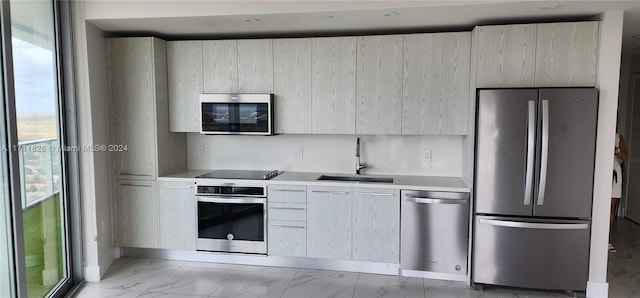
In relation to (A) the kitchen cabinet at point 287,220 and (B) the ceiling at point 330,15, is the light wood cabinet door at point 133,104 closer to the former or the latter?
(B) the ceiling at point 330,15

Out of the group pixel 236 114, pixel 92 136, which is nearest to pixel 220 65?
pixel 236 114

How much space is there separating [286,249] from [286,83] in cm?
160

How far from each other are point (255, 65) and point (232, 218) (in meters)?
1.51

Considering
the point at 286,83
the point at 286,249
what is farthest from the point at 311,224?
the point at 286,83

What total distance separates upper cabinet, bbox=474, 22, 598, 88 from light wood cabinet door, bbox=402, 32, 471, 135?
24cm

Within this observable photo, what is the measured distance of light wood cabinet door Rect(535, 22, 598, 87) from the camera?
10.7 ft

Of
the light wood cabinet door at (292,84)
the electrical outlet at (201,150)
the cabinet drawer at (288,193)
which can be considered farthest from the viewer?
the electrical outlet at (201,150)

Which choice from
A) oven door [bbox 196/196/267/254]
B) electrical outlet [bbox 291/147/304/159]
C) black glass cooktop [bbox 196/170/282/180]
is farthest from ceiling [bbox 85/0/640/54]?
oven door [bbox 196/196/267/254]

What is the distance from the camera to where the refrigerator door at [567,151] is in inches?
125

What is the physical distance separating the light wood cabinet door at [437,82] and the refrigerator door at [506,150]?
0.37m

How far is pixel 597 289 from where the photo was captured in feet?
11.0

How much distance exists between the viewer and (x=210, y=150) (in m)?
4.60

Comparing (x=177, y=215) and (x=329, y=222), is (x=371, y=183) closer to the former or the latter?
(x=329, y=222)

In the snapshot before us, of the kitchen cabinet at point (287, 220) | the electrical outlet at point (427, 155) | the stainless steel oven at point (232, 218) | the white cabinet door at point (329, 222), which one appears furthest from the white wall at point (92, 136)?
the electrical outlet at point (427, 155)
